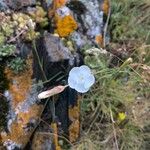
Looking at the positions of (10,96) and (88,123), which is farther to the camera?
(88,123)

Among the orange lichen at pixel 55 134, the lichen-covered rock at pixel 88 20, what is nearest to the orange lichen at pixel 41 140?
the orange lichen at pixel 55 134

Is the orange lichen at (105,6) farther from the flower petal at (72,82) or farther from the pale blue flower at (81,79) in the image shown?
the flower petal at (72,82)

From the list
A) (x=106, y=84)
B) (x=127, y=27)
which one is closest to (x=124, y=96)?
(x=106, y=84)

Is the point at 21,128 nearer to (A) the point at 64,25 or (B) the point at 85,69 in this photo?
(B) the point at 85,69

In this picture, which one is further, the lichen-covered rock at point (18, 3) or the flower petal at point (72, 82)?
the lichen-covered rock at point (18, 3)

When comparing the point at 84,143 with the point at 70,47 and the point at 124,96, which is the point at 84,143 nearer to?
the point at 124,96

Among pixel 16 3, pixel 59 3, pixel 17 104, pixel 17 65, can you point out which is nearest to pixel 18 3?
pixel 16 3

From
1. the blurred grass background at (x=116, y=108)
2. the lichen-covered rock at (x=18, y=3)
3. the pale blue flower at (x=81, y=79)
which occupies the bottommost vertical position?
the blurred grass background at (x=116, y=108)

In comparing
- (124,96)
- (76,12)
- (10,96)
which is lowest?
(124,96)
